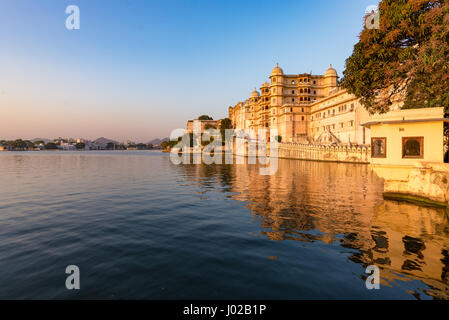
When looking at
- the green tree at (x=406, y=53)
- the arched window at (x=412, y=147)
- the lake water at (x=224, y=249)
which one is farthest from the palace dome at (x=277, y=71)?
the lake water at (x=224, y=249)

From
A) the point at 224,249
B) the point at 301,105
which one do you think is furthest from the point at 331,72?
the point at 224,249

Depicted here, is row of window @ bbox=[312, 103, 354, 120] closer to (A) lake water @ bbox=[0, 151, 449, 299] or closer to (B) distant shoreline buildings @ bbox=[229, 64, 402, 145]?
(B) distant shoreline buildings @ bbox=[229, 64, 402, 145]

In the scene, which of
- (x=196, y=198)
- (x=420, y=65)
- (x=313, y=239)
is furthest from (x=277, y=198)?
(x=420, y=65)

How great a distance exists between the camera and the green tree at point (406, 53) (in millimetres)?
13016

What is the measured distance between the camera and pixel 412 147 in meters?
13.9

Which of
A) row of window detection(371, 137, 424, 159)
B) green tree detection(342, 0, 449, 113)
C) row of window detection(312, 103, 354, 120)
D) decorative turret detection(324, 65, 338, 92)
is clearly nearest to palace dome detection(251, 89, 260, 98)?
decorative turret detection(324, 65, 338, 92)

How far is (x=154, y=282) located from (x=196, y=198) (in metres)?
10.5

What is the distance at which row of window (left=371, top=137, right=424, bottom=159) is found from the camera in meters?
13.5

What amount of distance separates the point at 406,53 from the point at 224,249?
16.2m

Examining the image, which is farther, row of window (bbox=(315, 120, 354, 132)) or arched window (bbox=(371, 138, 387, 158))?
row of window (bbox=(315, 120, 354, 132))

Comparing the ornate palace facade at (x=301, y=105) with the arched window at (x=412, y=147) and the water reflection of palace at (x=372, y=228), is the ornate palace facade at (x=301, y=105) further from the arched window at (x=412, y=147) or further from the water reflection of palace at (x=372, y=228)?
the water reflection of palace at (x=372, y=228)

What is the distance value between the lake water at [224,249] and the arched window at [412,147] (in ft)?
9.90

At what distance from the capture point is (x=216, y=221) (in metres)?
10.8

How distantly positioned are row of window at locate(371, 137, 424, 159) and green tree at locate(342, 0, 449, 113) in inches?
164
